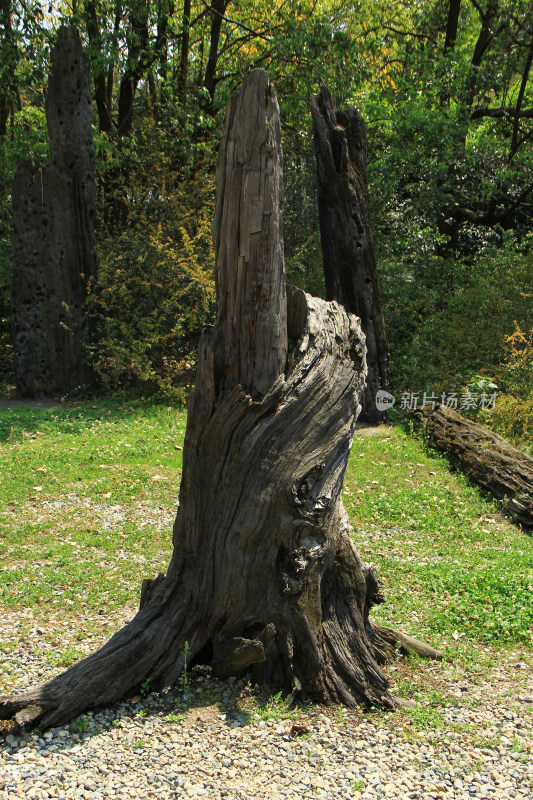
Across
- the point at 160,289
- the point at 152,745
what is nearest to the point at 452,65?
the point at 160,289

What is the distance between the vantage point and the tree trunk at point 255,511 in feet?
13.6

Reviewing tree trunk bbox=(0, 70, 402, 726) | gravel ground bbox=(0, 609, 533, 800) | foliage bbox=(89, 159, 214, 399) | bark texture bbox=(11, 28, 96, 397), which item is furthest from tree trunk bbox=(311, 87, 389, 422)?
gravel ground bbox=(0, 609, 533, 800)

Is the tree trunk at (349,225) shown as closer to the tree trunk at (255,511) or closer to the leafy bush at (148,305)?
the leafy bush at (148,305)

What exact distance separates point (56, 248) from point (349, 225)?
575 centimetres

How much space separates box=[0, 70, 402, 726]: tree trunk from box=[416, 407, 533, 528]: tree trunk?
431 centimetres

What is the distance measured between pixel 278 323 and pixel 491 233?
591 inches

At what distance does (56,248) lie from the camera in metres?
13.4

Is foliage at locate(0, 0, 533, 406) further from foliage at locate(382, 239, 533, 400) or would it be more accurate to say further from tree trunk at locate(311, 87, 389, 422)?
tree trunk at locate(311, 87, 389, 422)

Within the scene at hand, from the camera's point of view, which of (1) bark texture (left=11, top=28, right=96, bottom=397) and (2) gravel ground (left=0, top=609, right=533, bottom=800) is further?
(1) bark texture (left=11, top=28, right=96, bottom=397)

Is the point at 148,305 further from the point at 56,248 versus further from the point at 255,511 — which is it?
the point at 255,511

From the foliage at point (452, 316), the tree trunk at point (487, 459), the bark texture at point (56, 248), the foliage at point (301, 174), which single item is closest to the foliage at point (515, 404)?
the foliage at point (452, 316)

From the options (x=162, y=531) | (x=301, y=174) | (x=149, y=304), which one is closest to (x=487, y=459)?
(x=162, y=531)

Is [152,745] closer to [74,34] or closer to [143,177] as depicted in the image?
[74,34]

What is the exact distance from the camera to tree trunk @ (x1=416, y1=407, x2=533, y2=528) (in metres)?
8.24
